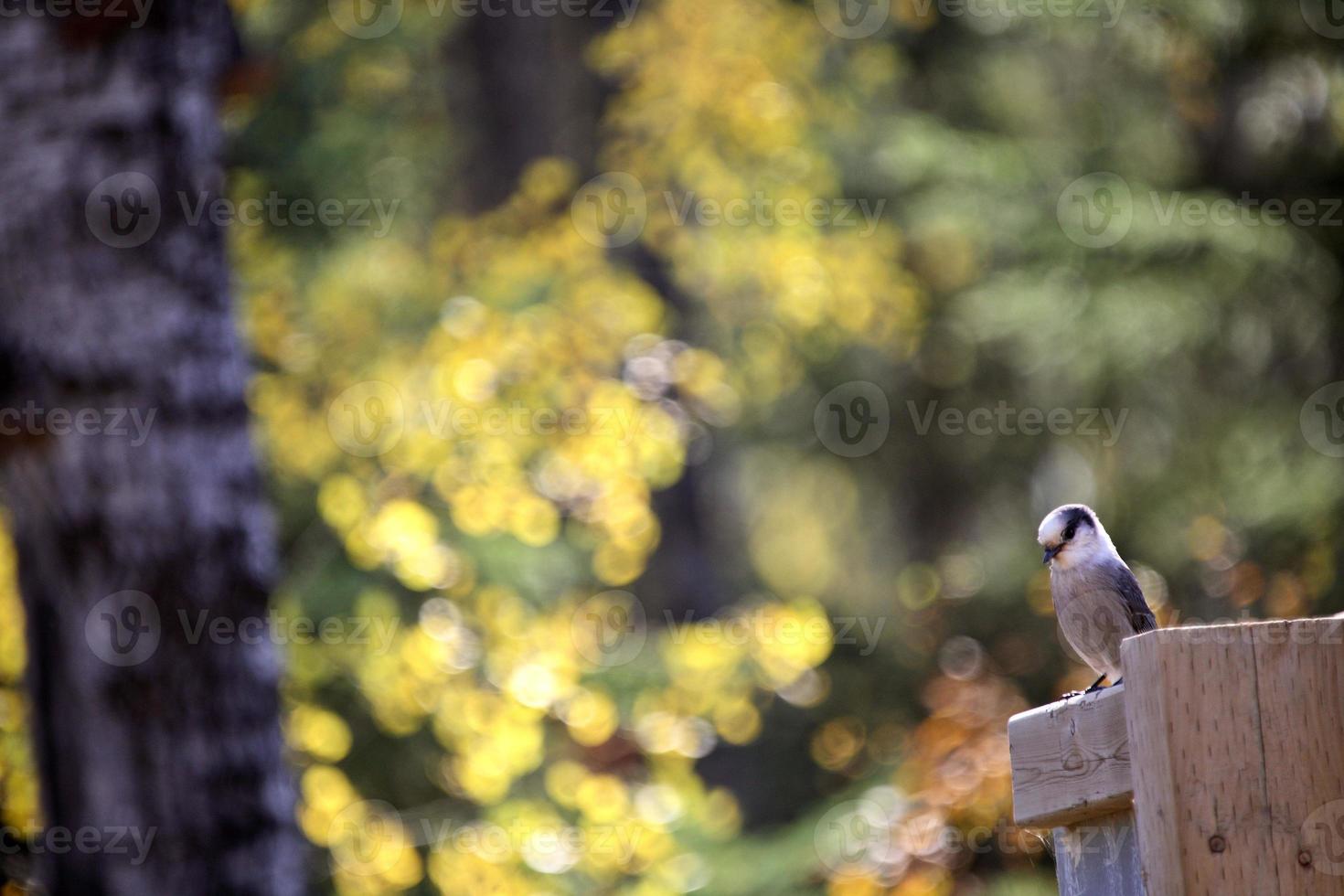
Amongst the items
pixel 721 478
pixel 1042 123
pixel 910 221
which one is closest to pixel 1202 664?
pixel 910 221

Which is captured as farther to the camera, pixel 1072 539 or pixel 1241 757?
pixel 1072 539

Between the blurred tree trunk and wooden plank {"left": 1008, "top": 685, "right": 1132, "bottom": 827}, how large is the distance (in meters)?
1.78

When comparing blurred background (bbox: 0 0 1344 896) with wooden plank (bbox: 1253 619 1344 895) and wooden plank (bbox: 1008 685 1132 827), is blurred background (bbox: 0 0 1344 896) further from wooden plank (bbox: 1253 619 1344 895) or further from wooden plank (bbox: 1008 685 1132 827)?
wooden plank (bbox: 1253 619 1344 895)

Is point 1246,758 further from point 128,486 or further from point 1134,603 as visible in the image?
point 128,486

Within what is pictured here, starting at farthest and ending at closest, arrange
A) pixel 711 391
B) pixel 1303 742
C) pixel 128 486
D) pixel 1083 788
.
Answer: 1. pixel 711 391
2. pixel 128 486
3. pixel 1083 788
4. pixel 1303 742

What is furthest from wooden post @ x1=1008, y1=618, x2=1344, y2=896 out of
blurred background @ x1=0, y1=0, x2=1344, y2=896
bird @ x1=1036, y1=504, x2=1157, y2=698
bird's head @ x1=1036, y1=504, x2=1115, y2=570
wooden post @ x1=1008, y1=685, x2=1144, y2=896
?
blurred background @ x1=0, y1=0, x2=1344, y2=896

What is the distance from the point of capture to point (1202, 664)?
1939 mm

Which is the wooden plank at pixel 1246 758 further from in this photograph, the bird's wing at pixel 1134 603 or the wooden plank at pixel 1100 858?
the bird's wing at pixel 1134 603

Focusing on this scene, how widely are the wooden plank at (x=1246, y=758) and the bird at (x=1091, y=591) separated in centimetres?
152

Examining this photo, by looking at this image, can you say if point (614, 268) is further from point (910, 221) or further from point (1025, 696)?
point (1025, 696)

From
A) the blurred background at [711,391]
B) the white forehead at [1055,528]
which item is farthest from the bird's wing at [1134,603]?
the blurred background at [711,391]

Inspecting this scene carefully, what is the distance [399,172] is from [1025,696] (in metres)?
4.70

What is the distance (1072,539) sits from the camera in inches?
146

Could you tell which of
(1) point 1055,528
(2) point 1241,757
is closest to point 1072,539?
(1) point 1055,528
